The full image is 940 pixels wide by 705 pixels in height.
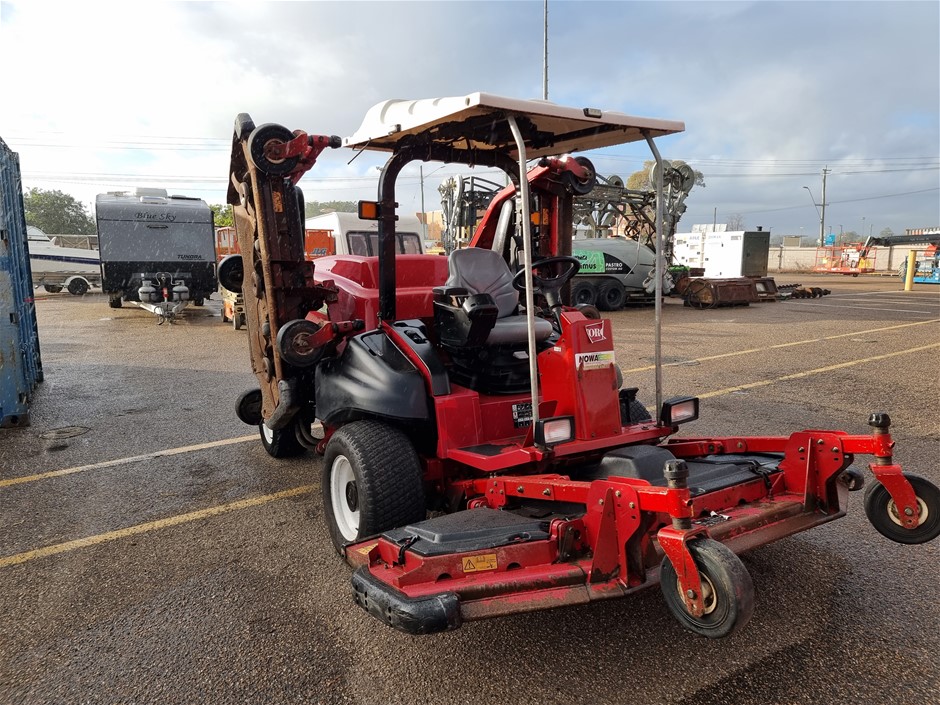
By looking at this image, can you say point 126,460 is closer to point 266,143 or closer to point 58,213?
point 266,143

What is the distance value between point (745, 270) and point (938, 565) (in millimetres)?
20458

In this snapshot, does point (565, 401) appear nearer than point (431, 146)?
Yes

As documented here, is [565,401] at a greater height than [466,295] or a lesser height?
lesser

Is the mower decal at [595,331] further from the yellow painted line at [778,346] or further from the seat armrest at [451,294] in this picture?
the yellow painted line at [778,346]

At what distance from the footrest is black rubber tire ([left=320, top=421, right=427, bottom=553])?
0.72 metres

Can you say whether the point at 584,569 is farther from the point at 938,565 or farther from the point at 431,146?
the point at 431,146

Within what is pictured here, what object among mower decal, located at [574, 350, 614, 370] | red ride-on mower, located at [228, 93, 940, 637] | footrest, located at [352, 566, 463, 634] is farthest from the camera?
mower decal, located at [574, 350, 614, 370]

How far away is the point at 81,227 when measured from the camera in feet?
192

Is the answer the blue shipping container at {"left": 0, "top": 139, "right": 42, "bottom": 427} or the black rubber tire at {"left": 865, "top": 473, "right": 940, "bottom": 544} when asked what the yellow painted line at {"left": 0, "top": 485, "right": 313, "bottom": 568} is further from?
the black rubber tire at {"left": 865, "top": 473, "right": 940, "bottom": 544}

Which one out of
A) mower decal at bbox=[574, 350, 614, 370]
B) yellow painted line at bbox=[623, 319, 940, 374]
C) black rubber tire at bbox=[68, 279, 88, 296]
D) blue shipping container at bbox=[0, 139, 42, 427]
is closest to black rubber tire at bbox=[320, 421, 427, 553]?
mower decal at bbox=[574, 350, 614, 370]

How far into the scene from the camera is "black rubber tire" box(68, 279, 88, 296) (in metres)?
23.9

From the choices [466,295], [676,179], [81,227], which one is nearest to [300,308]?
[466,295]

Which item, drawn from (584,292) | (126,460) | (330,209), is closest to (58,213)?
(330,209)

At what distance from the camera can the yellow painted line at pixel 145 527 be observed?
11.7 feet
